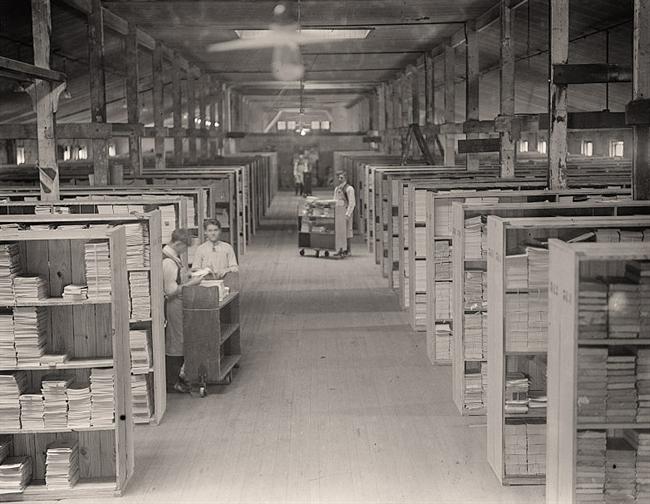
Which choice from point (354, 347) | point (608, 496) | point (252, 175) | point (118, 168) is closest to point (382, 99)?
point (252, 175)

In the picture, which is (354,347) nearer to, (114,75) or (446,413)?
(446,413)

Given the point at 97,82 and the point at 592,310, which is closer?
the point at 592,310

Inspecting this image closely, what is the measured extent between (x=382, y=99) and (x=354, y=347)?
24.2 m

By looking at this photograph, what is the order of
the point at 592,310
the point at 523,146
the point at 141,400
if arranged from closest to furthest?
the point at 592,310
the point at 141,400
the point at 523,146

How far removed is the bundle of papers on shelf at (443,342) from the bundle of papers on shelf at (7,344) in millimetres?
4867

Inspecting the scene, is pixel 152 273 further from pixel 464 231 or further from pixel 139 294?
pixel 464 231

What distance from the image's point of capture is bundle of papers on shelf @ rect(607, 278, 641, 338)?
5.04 metres

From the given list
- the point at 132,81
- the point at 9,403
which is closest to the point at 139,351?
the point at 9,403

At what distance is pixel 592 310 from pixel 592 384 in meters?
0.39

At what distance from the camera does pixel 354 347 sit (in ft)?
35.4

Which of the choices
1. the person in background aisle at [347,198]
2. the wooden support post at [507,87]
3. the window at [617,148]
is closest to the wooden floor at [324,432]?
the wooden support post at [507,87]

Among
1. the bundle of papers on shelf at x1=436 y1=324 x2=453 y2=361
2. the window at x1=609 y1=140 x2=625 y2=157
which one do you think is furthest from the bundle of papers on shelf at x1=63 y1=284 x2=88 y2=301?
the window at x1=609 y1=140 x2=625 y2=157

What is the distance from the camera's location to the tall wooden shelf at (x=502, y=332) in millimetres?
6312

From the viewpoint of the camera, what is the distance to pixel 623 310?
5047 mm
